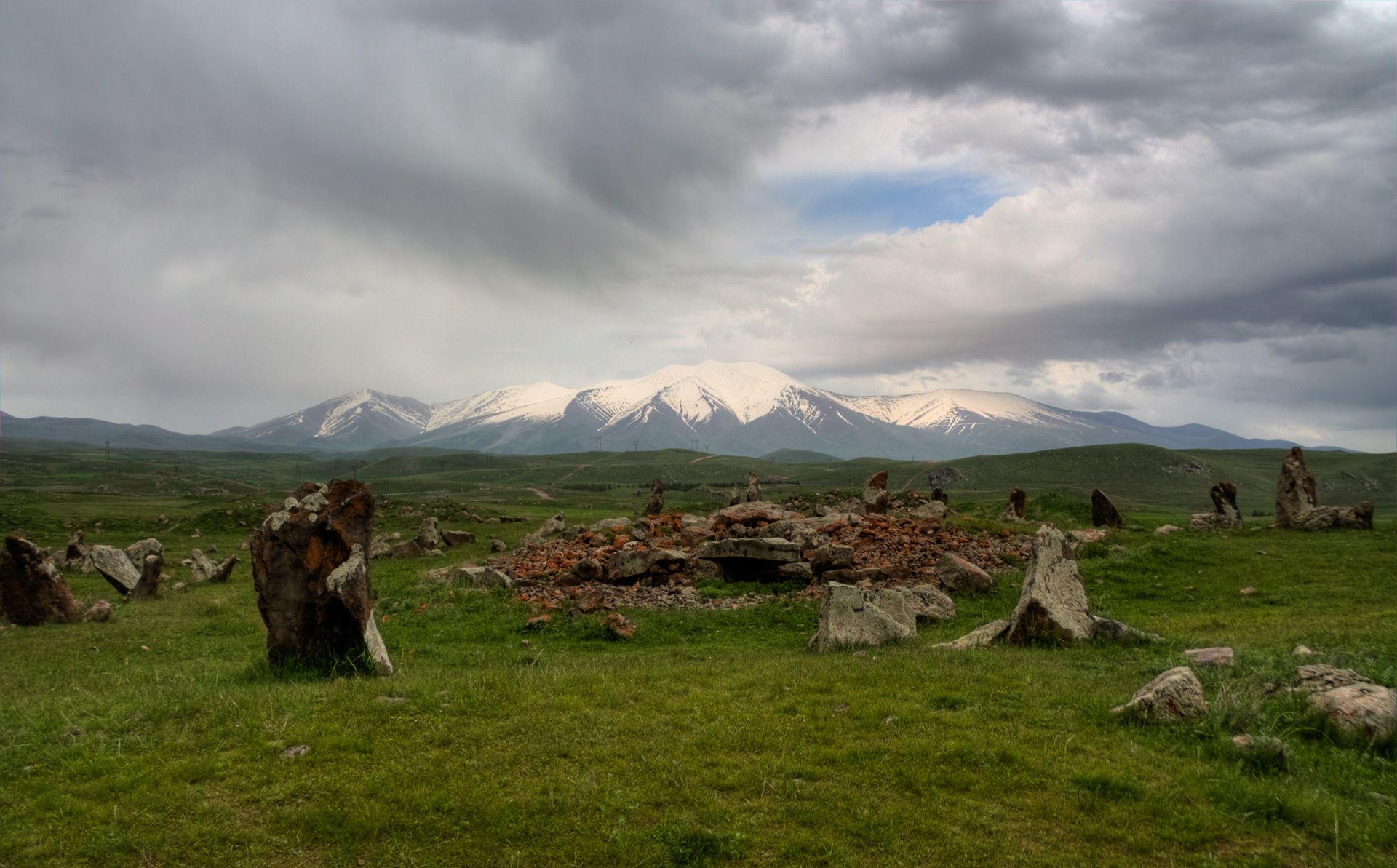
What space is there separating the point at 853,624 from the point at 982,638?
2841 mm

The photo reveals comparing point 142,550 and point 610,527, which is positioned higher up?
point 610,527

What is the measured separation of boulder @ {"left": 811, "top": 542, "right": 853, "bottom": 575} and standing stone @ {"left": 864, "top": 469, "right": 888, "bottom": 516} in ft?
54.1

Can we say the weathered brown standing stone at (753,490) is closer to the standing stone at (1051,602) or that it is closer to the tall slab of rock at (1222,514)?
the tall slab of rock at (1222,514)

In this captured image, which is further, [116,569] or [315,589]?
[116,569]

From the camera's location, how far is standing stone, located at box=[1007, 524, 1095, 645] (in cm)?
1661

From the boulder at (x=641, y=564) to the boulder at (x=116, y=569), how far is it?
18.8 m

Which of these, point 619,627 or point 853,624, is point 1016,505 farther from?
point 619,627

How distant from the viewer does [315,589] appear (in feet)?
50.5

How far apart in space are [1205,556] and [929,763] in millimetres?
A: 24429

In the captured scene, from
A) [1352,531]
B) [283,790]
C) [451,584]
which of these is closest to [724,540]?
[451,584]

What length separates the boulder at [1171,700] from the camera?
1064 cm

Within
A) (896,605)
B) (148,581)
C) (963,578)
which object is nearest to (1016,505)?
(963,578)

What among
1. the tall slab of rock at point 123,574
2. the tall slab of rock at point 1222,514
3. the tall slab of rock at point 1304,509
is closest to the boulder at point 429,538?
the tall slab of rock at point 123,574

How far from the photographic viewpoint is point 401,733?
10750 mm
